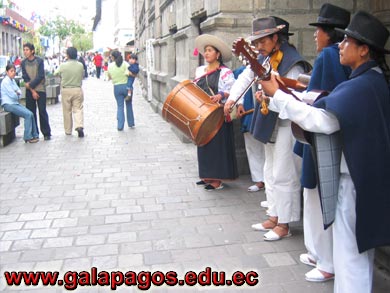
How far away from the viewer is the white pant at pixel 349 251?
9.61 feet

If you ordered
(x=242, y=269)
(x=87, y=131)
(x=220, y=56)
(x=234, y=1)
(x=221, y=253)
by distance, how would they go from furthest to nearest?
1. (x=87, y=131)
2. (x=234, y=1)
3. (x=220, y=56)
4. (x=221, y=253)
5. (x=242, y=269)

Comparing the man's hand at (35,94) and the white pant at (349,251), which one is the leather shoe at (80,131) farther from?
the white pant at (349,251)

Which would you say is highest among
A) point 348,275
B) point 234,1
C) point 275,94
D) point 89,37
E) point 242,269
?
point 89,37

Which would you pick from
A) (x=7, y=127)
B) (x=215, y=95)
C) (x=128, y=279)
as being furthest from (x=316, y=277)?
(x=7, y=127)

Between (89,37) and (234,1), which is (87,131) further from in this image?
(89,37)

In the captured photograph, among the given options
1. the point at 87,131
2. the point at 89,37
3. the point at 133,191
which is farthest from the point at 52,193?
the point at 89,37

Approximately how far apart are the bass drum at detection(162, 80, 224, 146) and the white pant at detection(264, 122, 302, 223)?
1149mm

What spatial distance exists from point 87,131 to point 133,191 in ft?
17.1

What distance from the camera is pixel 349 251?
9.64ft

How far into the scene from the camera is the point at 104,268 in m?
3.87

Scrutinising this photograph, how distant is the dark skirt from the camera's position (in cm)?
581

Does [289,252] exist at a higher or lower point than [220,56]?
lower

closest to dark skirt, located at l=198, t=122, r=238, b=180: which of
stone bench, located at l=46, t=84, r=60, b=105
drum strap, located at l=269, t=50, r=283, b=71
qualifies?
drum strap, located at l=269, t=50, r=283, b=71

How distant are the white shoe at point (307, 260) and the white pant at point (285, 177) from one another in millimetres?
475
